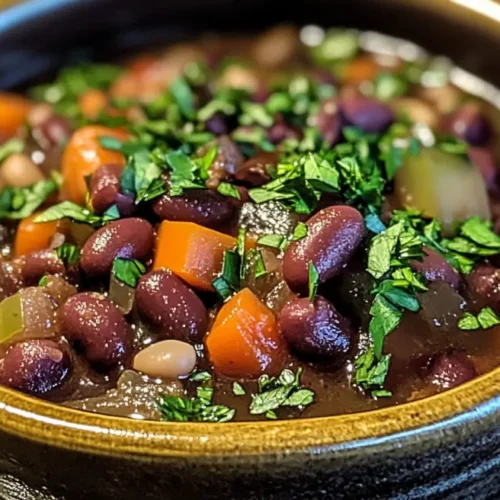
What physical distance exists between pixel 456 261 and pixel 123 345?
2.28ft

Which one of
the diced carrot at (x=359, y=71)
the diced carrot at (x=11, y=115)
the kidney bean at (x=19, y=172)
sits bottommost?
the diced carrot at (x=11, y=115)

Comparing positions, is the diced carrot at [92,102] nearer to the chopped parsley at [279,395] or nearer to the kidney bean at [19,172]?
the kidney bean at [19,172]

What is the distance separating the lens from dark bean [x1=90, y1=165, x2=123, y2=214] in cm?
185

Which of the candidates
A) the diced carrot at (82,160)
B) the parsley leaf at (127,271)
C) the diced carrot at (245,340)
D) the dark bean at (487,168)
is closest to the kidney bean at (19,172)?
the diced carrot at (82,160)

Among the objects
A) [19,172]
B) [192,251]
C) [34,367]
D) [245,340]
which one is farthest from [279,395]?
[19,172]

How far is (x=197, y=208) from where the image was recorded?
1.80 metres

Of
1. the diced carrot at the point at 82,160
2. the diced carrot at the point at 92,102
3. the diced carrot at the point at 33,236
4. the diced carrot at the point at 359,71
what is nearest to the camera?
the diced carrot at the point at 33,236

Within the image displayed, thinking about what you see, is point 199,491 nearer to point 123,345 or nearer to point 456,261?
point 123,345

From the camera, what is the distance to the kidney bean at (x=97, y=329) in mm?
1668

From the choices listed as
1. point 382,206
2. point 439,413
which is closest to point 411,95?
point 382,206

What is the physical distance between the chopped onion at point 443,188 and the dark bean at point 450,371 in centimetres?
42

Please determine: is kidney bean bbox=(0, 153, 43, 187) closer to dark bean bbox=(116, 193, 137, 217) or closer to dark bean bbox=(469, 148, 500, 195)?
dark bean bbox=(116, 193, 137, 217)

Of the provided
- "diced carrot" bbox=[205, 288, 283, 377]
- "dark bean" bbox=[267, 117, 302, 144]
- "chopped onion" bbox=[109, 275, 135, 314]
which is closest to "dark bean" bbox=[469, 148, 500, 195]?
"dark bean" bbox=[267, 117, 302, 144]

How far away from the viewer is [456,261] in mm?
1883
